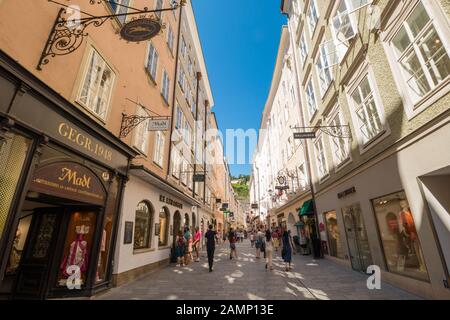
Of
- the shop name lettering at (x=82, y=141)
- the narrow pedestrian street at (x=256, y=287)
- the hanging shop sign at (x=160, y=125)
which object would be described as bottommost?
the narrow pedestrian street at (x=256, y=287)

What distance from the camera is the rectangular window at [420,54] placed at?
5.49 metres

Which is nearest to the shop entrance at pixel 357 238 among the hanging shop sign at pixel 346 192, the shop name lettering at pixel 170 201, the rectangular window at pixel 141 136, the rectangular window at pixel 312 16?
the hanging shop sign at pixel 346 192

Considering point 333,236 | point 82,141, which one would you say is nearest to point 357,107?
point 333,236

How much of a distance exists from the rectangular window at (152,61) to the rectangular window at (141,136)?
265cm

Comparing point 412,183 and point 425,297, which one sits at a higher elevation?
point 412,183

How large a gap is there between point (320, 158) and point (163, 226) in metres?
10.6

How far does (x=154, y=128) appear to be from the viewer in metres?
8.58

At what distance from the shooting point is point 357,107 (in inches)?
376

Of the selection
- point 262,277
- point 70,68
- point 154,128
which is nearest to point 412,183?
point 262,277

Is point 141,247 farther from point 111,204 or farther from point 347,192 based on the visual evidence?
point 347,192

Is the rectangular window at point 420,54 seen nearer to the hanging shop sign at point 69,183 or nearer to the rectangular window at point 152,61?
the hanging shop sign at point 69,183

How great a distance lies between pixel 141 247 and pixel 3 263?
21.7 feet

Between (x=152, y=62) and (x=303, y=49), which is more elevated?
(x=303, y=49)

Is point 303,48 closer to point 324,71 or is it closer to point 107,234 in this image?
point 324,71
